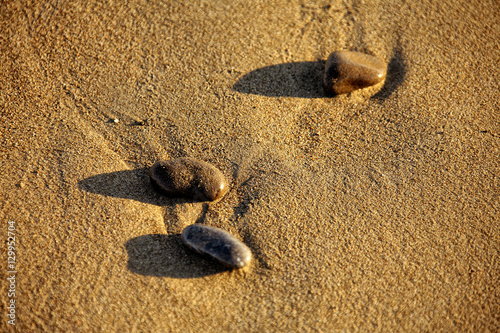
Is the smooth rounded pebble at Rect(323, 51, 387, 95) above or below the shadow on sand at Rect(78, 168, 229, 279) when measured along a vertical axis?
above

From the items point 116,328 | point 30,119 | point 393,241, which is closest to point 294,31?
point 393,241

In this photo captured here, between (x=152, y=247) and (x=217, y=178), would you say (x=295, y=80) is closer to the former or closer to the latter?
(x=217, y=178)

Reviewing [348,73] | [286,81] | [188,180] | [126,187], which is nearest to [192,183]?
[188,180]

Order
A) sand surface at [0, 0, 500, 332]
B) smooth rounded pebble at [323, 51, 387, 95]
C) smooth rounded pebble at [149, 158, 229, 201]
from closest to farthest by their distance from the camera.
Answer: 1. sand surface at [0, 0, 500, 332]
2. smooth rounded pebble at [149, 158, 229, 201]
3. smooth rounded pebble at [323, 51, 387, 95]

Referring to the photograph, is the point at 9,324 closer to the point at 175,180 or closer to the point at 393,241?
the point at 175,180

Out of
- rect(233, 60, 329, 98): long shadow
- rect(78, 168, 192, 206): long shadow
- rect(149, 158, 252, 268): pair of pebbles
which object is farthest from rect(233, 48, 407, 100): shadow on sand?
rect(78, 168, 192, 206): long shadow

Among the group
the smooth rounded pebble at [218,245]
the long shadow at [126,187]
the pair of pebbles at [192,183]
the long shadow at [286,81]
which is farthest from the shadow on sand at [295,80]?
the smooth rounded pebble at [218,245]

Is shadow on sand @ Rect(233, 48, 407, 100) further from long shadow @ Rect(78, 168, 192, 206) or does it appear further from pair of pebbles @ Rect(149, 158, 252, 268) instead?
long shadow @ Rect(78, 168, 192, 206)
